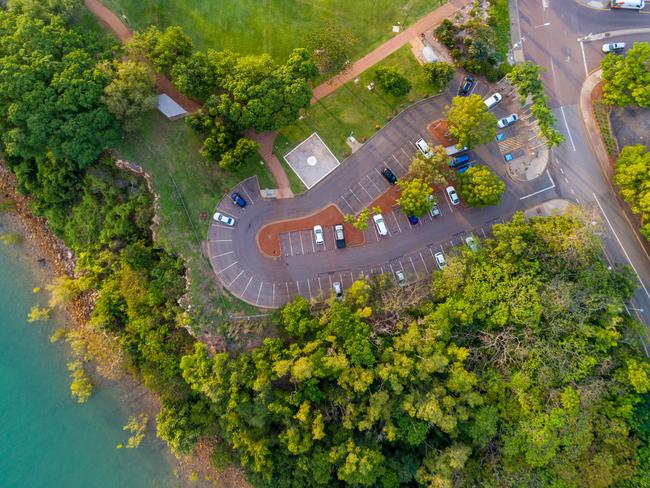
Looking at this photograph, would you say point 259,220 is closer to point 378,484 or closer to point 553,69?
point 378,484

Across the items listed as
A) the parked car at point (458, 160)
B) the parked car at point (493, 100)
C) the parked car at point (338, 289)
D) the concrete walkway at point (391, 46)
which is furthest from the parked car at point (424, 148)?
the parked car at point (338, 289)

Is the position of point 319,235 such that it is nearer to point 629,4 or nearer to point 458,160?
point 458,160

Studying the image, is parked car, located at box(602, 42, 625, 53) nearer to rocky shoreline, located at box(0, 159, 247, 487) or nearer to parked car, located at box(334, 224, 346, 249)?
parked car, located at box(334, 224, 346, 249)

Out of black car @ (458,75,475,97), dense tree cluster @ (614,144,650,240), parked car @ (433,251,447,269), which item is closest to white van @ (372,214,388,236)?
parked car @ (433,251,447,269)

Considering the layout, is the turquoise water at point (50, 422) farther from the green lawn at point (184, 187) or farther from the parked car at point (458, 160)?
the parked car at point (458, 160)

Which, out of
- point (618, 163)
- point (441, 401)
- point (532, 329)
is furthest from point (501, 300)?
point (618, 163)

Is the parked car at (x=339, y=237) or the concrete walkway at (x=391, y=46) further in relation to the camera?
the concrete walkway at (x=391, y=46)
